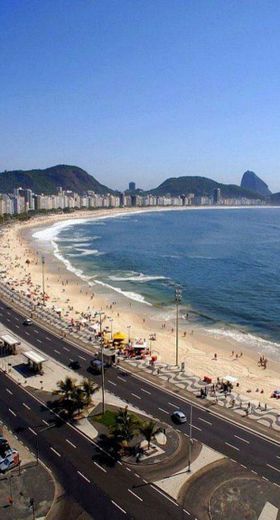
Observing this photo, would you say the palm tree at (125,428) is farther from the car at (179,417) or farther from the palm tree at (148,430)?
the car at (179,417)

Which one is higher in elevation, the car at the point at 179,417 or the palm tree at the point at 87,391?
the palm tree at the point at 87,391

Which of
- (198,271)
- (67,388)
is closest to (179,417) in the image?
(67,388)

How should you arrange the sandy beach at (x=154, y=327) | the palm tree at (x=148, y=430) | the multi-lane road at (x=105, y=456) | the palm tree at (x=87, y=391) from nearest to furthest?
the multi-lane road at (x=105, y=456) < the palm tree at (x=148, y=430) < the palm tree at (x=87, y=391) < the sandy beach at (x=154, y=327)

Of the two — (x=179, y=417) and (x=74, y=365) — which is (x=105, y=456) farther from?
(x=74, y=365)

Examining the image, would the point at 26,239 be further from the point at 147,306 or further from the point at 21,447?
the point at 21,447

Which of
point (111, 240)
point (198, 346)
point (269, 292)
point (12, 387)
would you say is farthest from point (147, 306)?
point (111, 240)

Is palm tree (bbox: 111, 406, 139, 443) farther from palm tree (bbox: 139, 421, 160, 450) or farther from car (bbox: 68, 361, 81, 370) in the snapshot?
car (bbox: 68, 361, 81, 370)

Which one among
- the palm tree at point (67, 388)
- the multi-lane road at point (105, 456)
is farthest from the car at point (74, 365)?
the palm tree at point (67, 388)
